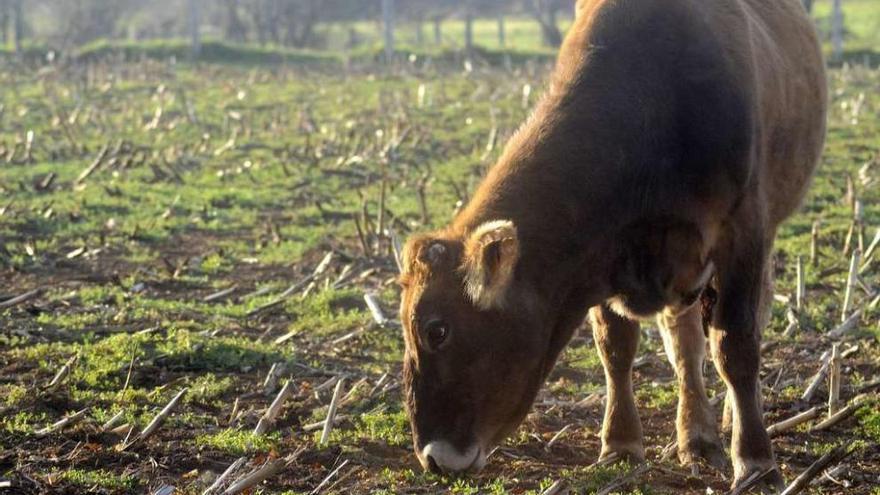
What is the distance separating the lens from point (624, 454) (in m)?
7.07

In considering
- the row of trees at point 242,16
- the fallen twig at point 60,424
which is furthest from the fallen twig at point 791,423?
the row of trees at point 242,16

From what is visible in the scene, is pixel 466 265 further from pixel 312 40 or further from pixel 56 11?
pixel 56 11

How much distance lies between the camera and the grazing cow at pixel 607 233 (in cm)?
581

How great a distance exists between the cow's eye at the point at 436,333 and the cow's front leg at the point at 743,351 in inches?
60.0

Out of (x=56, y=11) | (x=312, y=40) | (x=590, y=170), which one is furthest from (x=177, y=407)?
(x=56, y=11)

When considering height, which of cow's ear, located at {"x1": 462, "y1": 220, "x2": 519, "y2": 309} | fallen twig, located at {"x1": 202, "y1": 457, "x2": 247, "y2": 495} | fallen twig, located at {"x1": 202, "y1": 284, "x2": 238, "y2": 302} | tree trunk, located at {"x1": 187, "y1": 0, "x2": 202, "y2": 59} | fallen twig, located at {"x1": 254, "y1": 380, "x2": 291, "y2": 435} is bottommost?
tree trunk, located at {"x1": 187, "y1": 0, "x2": 202, "y2": 59}

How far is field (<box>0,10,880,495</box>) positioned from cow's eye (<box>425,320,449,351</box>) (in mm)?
813

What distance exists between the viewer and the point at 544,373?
20.2ft

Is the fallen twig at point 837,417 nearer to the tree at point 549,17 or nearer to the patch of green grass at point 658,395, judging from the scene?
the patch of green grass at point 658,395

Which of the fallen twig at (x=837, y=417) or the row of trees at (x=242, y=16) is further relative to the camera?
the row of trees at (x=242, y=16)

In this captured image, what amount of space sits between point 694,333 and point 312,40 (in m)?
48.4

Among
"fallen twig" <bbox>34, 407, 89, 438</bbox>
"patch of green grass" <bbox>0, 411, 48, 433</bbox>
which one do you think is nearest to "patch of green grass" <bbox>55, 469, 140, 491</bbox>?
"fallen twig" <bbox>34, 407, 89, 438</bbox>

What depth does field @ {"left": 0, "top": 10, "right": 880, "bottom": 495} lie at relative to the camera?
6781 mm

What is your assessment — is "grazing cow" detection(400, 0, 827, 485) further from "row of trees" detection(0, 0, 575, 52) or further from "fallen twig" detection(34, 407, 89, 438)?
"row of trees" detection(0, 0, 575, 52)
